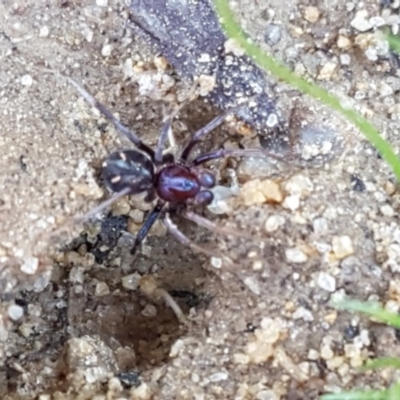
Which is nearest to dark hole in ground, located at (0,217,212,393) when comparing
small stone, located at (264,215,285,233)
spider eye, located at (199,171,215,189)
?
spider eye, located at (199,171,215,189)

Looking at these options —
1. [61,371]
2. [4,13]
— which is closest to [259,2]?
[4,13]

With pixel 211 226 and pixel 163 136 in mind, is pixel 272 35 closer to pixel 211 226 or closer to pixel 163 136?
pixel 163 136

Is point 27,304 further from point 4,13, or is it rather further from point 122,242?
point 4,13

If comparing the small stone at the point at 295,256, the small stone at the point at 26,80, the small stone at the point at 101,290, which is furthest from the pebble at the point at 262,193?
the small stone at the point at 26,80

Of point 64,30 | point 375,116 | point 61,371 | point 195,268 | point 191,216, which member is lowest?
point 61,371

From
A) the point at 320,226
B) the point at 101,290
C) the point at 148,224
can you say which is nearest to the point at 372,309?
the point at 320,226

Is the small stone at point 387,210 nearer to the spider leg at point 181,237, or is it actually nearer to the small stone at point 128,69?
the spider leg at point 181,237
